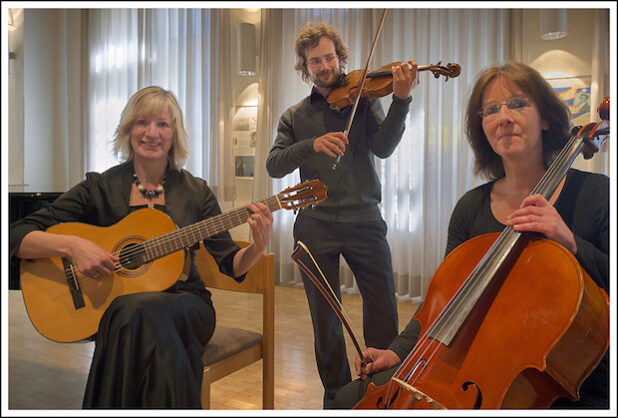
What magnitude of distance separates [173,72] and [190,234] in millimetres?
1542

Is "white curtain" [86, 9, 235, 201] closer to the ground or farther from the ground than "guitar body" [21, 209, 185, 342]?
farther from the ground

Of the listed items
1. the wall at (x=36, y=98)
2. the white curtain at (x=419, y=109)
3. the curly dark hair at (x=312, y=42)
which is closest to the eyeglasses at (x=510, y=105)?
the curly dark hair at (x=312, y=42)

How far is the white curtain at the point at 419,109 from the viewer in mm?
2340

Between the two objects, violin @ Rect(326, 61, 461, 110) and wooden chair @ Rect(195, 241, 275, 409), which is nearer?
violin @ Rect(326, 61, 461, 110)

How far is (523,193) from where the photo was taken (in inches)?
41.0

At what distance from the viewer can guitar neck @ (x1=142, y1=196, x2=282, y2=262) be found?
4.07 feet

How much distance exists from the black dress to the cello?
42cm

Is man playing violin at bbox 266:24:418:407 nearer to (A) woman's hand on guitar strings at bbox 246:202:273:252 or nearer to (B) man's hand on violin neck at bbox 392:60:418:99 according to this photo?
(B) man's hand on violin neck at bbox 392:60:418:99

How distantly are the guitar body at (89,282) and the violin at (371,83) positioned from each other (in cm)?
57

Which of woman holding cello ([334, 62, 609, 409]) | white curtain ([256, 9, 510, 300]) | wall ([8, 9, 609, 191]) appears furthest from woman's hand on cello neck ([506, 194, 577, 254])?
wall ([8, 9, 609, 191])

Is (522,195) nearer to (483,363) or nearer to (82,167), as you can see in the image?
(483,363)

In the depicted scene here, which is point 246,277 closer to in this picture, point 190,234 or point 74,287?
point 190,234

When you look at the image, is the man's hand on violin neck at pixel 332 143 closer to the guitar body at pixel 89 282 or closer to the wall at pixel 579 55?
the guitar body at pixel 89 282

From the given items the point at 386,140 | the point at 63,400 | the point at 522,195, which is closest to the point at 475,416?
the point at 522,195
